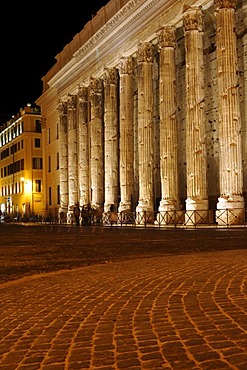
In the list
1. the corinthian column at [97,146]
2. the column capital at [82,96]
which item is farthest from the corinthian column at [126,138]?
the column capital at [82,96]

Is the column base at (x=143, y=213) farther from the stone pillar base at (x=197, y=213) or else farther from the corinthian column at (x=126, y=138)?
the stone pillar base at (x=197, y=213)

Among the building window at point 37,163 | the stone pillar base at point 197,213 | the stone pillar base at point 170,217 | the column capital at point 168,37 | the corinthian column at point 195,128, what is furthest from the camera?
the building window at point 37,163

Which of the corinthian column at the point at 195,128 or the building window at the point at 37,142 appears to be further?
the building window at the point at 37,142

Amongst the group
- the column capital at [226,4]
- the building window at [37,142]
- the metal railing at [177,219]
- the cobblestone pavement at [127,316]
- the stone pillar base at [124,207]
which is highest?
the column capital at [226,4]

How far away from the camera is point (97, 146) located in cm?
4309

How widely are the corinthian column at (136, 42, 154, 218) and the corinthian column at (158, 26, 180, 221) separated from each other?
2.44m

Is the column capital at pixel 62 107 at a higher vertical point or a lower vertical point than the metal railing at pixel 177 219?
higher

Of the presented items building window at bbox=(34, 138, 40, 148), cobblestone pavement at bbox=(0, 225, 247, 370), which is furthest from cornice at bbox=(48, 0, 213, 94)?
building window at bbox=(34, 138, 40, 148)

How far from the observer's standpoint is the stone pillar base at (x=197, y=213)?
28.2m

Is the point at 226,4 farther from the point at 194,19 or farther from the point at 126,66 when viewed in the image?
the point at 126,66

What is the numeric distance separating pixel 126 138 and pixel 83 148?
9.74 meters

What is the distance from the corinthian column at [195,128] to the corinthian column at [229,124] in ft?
6.70

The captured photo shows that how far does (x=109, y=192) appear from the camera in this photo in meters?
39.8

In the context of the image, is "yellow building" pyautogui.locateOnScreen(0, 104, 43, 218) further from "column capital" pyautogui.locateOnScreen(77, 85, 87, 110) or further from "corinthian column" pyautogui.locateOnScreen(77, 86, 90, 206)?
"column capital" pyautogui.locateOnScreen(77, 85, 87, 110)
